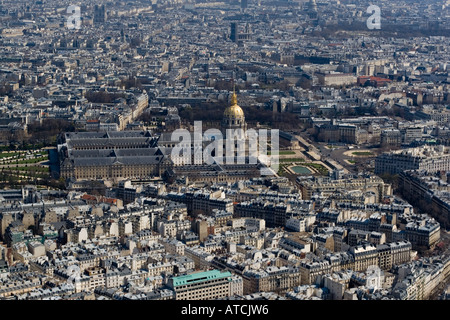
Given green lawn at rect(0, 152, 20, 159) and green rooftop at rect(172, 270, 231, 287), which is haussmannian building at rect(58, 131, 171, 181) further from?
green rooftop at rect(172, 270, 231, 287)

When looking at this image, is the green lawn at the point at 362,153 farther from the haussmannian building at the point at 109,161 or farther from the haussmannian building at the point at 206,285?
the haussmannian building at the point at 206,285

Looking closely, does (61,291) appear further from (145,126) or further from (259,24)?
(259,24)

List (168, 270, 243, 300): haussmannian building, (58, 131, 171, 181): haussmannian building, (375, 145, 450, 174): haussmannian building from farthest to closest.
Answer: (58, 131, 171, 181): haussmannian building → (375, 145, 450, 174): haussmannian building → (168, 270, 243, 300): haussmannian building

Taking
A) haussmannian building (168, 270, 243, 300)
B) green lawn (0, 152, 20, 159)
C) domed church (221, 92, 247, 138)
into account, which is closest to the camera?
haussmannian building (168, 270, 243, 300)

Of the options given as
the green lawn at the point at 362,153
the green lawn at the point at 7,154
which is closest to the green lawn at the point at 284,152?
the green lawn at the point at 362,153

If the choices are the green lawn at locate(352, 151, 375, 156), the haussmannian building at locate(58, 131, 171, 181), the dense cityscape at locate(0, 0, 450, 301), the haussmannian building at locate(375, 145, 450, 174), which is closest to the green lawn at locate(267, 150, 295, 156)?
the dense cityscape at locate(0, 0, 450, 301)

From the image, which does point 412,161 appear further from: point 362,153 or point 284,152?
point 284,152

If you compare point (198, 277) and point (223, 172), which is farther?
point (223, 172)

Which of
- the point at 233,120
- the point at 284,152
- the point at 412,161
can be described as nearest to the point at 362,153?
the point at 284,152

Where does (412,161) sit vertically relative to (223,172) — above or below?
above
